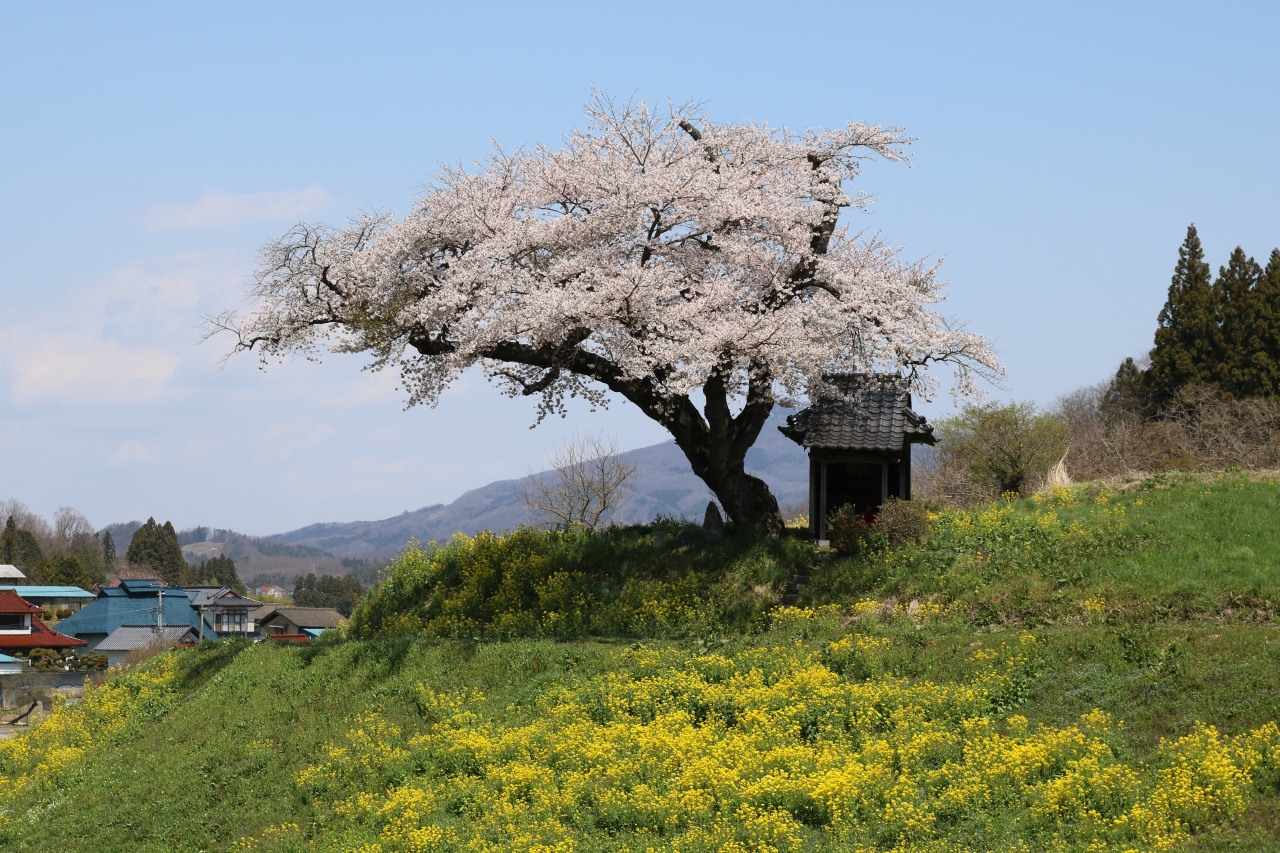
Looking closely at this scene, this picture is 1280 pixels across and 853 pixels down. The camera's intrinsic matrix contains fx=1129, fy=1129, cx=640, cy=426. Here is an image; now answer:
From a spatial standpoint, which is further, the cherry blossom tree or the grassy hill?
Result: the cherry blossom tree

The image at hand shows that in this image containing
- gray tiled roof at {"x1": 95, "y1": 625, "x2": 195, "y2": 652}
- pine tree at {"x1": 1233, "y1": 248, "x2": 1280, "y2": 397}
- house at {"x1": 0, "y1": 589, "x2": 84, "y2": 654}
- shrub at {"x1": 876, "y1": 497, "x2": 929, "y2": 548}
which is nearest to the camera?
shrub at {"x1": 876, "y1": 497, "x2": 929, "y2": 548}

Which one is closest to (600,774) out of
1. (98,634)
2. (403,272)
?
(403,272)

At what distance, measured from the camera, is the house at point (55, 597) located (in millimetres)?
93938

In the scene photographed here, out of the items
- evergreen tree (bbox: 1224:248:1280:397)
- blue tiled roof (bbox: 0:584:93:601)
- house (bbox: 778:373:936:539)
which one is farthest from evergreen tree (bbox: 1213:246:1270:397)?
blue tiled roof (bbox: 0:584:93:601)

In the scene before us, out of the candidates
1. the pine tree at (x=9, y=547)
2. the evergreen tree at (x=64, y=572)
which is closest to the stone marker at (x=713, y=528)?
the evergreen tree at (x=64, y=572)

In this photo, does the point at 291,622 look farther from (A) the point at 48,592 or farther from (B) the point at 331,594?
(B) the point at 331,594

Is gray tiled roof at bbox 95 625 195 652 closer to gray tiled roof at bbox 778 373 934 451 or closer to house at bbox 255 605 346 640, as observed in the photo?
house at bbox 255 605 346 640

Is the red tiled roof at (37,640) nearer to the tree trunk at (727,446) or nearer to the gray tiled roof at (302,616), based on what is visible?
the gray tiled roof at (302,616)

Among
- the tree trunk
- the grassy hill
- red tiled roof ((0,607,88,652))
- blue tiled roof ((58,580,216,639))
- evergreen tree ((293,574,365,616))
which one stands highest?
the tree trunk

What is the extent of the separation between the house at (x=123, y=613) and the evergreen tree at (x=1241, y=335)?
229 feet

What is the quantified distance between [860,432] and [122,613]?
2939 inches

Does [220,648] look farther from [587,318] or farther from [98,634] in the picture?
[98,634]

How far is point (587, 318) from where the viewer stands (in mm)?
25516

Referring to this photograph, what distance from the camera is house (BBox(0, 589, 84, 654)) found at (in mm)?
77062
